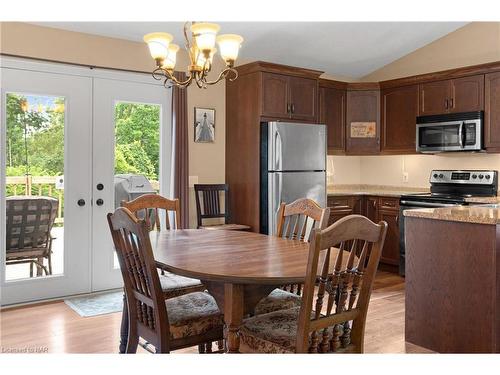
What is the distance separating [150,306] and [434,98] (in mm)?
4301

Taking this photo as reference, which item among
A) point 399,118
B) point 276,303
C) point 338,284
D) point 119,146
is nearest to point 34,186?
point 119,146

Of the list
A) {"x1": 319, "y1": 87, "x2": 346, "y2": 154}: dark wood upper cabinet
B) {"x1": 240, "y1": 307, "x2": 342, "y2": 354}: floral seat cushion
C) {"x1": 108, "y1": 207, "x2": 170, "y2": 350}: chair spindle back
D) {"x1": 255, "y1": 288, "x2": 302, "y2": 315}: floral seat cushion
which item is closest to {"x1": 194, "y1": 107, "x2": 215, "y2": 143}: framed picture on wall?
{"x1": 319, "y1": 87, "x2": 346, "y2": 154}: dark wood upper cabinet

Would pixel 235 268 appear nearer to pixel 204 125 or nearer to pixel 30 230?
pixel 30 230

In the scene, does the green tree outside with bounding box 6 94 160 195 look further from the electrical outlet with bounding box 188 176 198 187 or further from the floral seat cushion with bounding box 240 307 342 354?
the floral seat cushion with bounding box 240 307 342 354

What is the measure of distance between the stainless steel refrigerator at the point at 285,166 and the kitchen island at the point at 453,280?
6.07 feet

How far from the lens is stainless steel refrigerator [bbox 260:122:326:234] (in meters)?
4.84

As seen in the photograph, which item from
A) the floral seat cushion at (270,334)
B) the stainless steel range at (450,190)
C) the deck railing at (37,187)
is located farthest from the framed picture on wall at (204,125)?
the floral seat cushion at (270,334)
